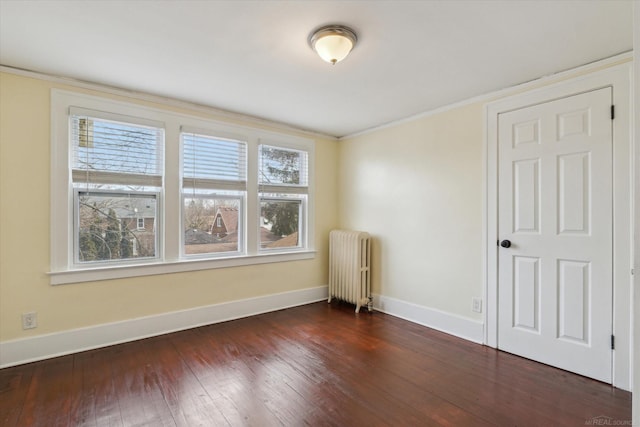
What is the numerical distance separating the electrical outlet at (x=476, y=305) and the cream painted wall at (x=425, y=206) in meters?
0.05

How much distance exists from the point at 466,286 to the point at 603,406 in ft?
4.08

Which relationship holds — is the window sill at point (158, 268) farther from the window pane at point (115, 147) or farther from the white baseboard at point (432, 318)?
the white baseboard at point (432, 318)

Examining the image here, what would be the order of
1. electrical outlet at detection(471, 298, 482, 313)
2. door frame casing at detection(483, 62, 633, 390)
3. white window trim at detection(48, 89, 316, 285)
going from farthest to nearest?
electrical outlet at detection(471, 298, 482, 313) < white window trim at detection(48, 89, 316, 285) < door frame casing at detection(483, 62, 633, 390)

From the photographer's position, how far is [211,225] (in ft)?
11.3

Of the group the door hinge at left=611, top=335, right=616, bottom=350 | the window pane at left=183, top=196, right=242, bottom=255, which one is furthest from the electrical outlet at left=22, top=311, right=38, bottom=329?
the door hinge at left=611, top=335, right=616, bottom=350

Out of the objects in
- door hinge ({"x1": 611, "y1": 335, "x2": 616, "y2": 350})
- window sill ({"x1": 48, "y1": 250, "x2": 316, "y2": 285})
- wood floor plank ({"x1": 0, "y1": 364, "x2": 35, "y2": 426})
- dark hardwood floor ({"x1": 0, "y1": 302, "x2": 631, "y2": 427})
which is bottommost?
dark hardwood floor ({"x1": 0, "y1": 302, "x2": 631, "y2": 427})

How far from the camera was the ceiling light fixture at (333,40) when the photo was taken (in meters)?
1.87

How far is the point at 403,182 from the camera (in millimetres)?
3615

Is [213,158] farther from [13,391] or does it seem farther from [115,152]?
[13,391]

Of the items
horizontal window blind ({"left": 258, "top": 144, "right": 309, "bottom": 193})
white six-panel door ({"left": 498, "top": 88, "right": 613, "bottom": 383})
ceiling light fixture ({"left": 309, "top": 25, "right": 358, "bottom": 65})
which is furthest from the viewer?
horizontal window blind ({"left": 258, "top": 144, "right": 309, "bottom": 193})

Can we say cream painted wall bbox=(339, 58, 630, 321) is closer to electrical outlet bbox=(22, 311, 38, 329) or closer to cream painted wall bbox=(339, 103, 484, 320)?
cream painted wall bbox=(339, 103, 484, 320)

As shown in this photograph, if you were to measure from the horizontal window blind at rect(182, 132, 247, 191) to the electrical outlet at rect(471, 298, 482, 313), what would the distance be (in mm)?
2754

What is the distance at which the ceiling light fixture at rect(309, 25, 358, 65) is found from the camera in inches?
73.5

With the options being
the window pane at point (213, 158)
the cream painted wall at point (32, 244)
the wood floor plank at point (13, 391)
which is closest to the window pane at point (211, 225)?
the window pane at point (213, 158)
